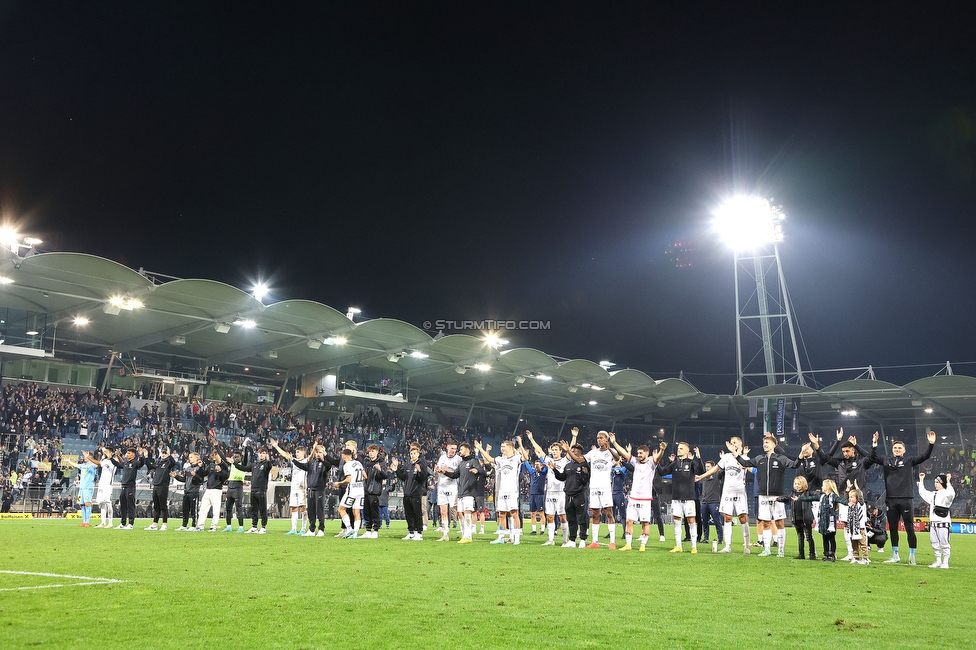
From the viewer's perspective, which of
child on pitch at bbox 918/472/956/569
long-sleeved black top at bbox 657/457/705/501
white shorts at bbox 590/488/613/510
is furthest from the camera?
long-sleeved black top at bbox 657/457/705/501

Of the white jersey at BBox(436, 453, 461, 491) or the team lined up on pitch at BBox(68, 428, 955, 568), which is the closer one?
the team lined up on pitch at BBox(68, 428, 955, 568)

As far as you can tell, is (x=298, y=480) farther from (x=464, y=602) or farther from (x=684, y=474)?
(x=464, y=602)

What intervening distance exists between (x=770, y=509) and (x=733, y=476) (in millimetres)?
1096

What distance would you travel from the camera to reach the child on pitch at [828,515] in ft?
43.9

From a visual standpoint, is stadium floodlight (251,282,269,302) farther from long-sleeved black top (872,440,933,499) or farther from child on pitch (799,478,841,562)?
long-sleeved black top (872,440,933,499)

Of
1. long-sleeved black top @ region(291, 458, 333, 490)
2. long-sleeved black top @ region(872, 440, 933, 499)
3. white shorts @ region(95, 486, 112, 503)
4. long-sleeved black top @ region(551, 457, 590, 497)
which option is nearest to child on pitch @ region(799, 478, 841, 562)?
long-sleeved black top @ region(872, 440, 933, 499)

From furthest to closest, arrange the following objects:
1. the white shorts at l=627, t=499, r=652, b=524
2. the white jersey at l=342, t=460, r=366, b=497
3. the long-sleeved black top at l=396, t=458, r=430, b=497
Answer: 1. the white jersey at l=342, t=460, r=366, b=497
2. the long-sleeved black top at l=396, t=458, r=430, b=497
3. the white shorts at l=627, t=499, r=652, b=524

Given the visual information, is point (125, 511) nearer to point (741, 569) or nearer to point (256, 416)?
point (741, 569)

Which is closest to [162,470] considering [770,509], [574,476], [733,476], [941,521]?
[574,476]

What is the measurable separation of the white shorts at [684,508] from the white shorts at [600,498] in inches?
50.7

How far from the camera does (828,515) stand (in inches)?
→ 527

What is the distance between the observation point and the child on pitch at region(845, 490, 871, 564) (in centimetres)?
1309

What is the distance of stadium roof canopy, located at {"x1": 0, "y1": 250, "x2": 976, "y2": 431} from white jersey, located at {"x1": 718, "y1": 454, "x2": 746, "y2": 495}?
22.0 metres

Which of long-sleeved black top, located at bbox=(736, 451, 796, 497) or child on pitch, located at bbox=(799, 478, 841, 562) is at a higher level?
long-sleeved black top, located at bbox=(736, 451, 796, 497)
